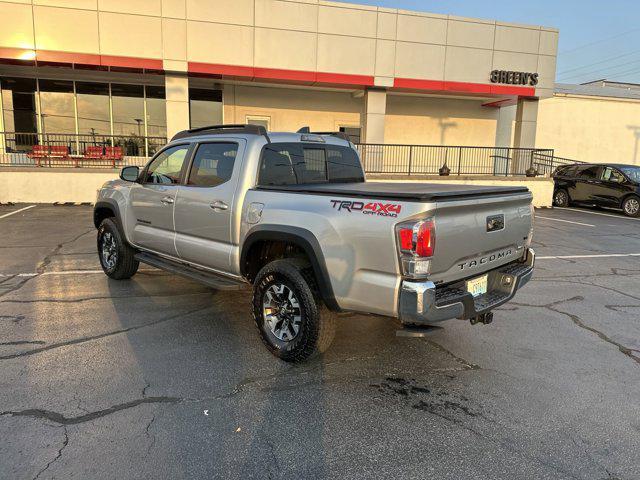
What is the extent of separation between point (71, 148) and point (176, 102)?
4608mm

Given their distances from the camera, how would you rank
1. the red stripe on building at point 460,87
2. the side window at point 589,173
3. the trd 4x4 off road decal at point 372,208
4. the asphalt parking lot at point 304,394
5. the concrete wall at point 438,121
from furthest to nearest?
the concrete wall at point 438,121 < the red stripe on building at point 460,87 < the side window at point 589,173 < the trd 4x4 off road decal at point 372,208 < the asphalt parking lot at point 304,394

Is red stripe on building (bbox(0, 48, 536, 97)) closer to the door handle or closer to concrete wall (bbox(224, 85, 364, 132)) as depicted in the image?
concrete wall (bbox(224, 85, 364, 132))

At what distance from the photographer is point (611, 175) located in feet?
53.0

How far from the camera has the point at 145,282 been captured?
21.3ft

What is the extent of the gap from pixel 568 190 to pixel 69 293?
17.8m

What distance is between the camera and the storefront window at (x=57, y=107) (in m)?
17.9

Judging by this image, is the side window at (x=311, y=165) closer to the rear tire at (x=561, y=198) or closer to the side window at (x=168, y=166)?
the side window at (x=168, y=166)

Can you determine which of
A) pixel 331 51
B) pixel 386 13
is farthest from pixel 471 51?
pixel 331 51

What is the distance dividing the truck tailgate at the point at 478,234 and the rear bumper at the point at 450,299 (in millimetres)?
105

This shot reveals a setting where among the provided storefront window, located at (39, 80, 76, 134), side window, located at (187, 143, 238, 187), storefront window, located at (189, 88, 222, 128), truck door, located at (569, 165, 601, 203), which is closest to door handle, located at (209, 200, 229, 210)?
side window, located at (187, 143, 238, 187)

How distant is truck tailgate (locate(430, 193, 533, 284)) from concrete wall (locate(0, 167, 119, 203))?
1440 centimetres

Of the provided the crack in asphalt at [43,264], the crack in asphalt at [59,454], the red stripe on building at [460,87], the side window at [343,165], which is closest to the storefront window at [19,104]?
the crack in asphalt at [43,264]

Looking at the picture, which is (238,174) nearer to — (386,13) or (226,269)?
(226,269)

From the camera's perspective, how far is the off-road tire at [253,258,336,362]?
3711 millimetres
